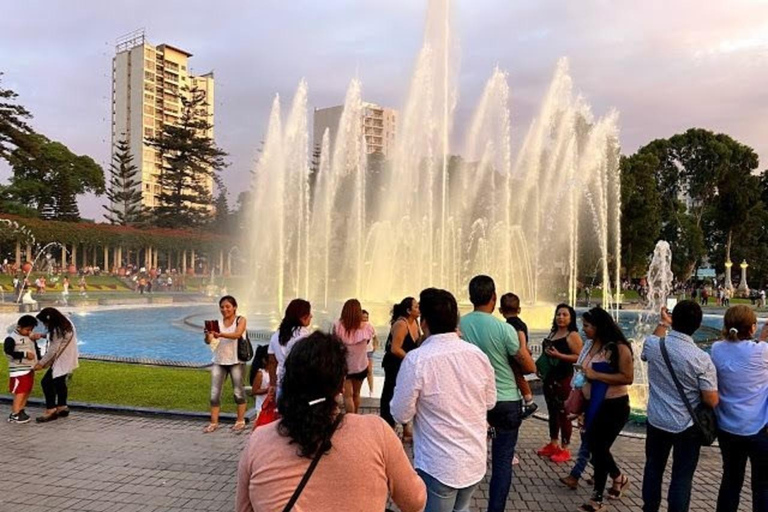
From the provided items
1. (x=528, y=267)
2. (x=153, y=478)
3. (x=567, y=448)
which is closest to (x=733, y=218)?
(x=528, y=267)

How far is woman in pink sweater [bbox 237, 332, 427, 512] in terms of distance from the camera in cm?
203

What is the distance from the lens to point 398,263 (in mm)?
24391

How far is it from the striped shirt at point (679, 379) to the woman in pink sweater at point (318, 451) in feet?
9.52

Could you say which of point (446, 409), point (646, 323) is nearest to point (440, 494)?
point (446, 409)

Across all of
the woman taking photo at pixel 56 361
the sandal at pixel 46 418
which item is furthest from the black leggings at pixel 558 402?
the sandal at pixel 46 418

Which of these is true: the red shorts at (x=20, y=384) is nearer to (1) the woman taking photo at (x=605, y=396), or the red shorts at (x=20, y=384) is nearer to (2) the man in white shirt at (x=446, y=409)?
(2) the man in white shirt at (x=446, y=409)

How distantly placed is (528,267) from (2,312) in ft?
77.3

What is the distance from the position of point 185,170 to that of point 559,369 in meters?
65.8

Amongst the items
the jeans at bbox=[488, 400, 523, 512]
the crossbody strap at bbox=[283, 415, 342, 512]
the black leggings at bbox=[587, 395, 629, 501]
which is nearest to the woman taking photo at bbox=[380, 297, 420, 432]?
the black leggings at bbox=[587, 395, 629, 501]

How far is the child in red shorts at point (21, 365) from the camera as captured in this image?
7.78 m

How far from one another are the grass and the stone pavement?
743 millimetres

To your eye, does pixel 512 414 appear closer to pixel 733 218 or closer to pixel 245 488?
pixel 245 488

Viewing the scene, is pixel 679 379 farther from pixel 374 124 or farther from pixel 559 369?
pixel 374 124

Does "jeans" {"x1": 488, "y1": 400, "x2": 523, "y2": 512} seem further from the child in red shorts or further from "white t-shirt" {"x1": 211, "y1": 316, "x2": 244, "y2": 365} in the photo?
the child in red shorts
